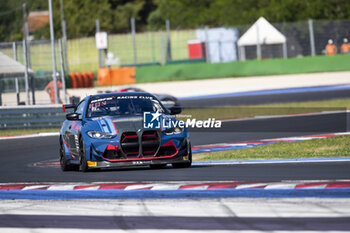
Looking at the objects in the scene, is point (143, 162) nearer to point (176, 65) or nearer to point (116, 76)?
point (176, 65)

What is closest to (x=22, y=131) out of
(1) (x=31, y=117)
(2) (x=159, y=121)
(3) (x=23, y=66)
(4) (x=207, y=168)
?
(1) (x=31, y=117)

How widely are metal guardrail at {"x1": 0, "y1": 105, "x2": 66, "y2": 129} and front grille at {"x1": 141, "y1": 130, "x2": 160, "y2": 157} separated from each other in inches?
529

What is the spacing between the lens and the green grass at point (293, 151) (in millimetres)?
13352

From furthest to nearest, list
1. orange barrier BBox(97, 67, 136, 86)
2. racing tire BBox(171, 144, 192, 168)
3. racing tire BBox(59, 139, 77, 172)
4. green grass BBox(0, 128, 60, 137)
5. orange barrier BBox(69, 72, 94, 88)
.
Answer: orange barrier BBox(69, 72, 94, 88), orange barrier BBox(97, 67, 136, 86), green grass BBox(0, 128, 60, 137), racing tire BBox(59, 139, 77, 172), racing tire BBox(171, 144, 192, 168)

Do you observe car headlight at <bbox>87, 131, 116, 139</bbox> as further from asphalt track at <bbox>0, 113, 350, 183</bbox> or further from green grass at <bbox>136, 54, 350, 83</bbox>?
green grass at <bbox>136, 54, 350, 83</bbox>

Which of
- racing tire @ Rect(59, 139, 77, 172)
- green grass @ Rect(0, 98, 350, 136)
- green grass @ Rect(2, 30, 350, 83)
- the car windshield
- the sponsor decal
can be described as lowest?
green grass @ Rect(0, 98, 350, 136)

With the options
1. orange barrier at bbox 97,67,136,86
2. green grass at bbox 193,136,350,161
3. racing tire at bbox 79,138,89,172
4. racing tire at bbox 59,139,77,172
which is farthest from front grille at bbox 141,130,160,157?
orange barrier at bbox 97,67,136,86

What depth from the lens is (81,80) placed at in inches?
1700

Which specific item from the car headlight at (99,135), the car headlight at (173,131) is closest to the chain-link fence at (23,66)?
the car headlight at (99,135)

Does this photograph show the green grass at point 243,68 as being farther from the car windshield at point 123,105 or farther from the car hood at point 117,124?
the car hood at point 117,124

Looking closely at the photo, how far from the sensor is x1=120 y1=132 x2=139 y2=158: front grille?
11.0 m

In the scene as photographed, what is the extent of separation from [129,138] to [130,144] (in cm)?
9

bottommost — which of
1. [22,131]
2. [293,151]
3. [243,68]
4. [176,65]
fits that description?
[22,131]

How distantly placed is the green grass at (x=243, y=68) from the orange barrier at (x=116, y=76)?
0.55 meters
